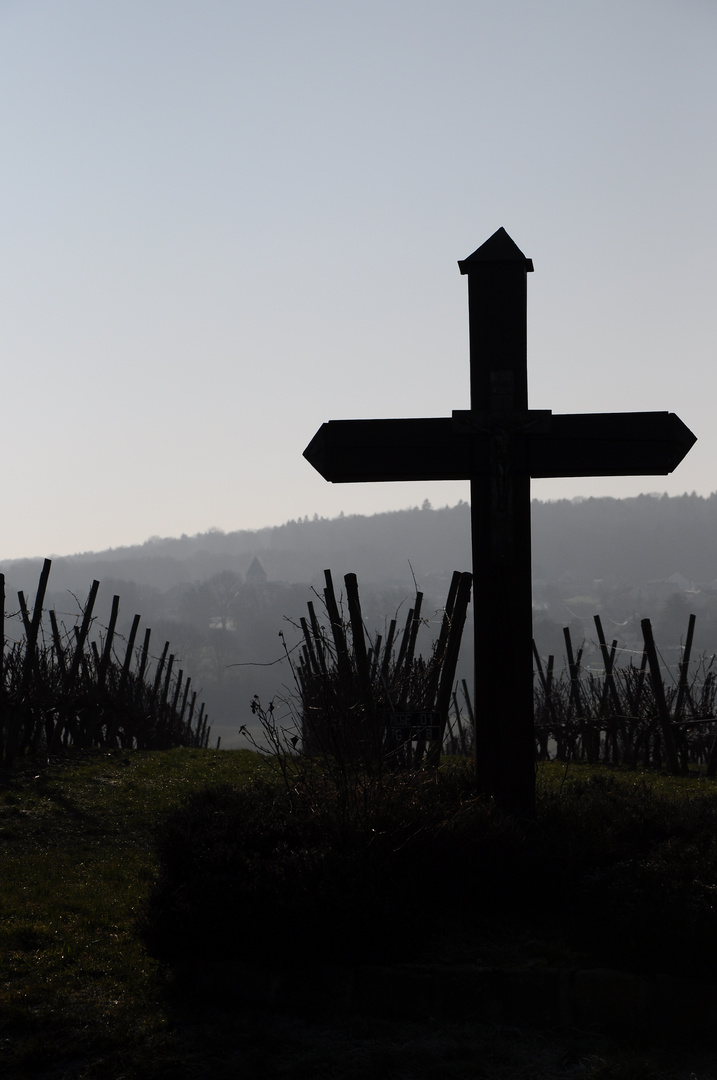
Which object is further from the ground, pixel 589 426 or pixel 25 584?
pixel 25 584

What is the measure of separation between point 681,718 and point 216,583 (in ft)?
376

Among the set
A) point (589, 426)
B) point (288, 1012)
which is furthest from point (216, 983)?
point (589, 426)

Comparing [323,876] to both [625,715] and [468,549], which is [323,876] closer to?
[625,715]

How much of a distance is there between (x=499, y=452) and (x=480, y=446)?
0.44 feet

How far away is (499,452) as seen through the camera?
5832 millimetres

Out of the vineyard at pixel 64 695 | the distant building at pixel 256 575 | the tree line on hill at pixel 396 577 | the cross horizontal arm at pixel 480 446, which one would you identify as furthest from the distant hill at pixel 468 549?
the cross horizontal arm at pixel 480 446

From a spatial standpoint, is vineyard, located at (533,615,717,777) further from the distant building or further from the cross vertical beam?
the distant building

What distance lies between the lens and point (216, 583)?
12688 cm

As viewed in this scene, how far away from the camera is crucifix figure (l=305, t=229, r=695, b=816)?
18.9 feet

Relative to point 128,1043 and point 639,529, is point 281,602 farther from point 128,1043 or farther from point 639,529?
point 128,1043

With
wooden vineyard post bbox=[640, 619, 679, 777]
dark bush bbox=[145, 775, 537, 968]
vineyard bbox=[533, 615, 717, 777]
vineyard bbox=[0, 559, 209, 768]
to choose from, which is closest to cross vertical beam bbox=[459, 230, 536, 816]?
dark bush bbox=[145, 775, 537, 968]

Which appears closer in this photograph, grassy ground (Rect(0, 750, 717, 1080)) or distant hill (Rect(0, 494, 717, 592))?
grassy ground (Rect(0, 750, 717, 1080))

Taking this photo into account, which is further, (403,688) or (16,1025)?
(403,688)

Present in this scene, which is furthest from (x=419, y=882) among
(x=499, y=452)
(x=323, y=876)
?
(x=499, y=452)
